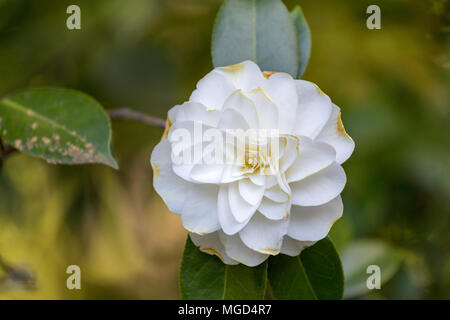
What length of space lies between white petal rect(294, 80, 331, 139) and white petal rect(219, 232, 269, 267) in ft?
0.62

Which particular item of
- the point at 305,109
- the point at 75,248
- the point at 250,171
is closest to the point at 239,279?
the point at 250,171

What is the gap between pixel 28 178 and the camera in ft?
5.08

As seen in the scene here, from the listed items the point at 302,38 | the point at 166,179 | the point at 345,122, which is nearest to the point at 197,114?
the point at 166,179

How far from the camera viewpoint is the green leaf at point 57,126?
0.73m

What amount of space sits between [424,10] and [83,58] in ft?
3.69

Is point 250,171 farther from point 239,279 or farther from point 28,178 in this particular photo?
point 28,178

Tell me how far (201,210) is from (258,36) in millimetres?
339

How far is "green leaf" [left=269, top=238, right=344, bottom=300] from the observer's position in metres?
0.76

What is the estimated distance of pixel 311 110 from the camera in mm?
674

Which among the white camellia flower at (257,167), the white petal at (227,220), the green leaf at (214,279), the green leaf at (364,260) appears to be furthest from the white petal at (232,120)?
the green leaf at (364,260)

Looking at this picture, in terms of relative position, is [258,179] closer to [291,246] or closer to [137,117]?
[291,246]

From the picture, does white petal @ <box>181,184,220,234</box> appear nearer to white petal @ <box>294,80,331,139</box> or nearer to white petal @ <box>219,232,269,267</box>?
white petal @ <box>219,232,269,267</box>

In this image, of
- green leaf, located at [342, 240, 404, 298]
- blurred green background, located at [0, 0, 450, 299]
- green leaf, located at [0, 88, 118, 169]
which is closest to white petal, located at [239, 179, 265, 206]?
green leaf, located at [0, 88, 118, 169]

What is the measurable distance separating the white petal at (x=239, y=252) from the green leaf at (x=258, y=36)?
1.03 ft
